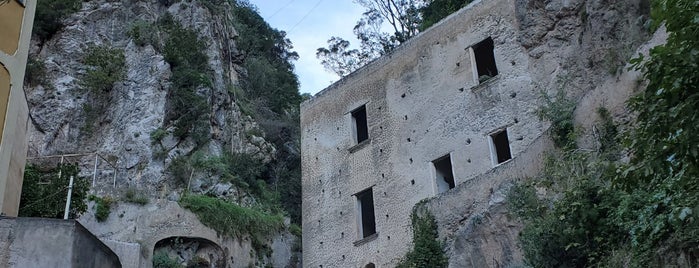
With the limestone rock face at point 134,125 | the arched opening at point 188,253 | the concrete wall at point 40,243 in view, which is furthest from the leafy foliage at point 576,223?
the limestone rock face at point 134,125

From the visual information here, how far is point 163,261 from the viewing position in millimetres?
21391

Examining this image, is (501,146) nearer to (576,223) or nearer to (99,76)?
(576,223)

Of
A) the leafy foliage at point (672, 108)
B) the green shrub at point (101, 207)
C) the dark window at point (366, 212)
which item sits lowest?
the leafy foliage at point (672, 108)

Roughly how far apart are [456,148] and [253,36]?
2602cm

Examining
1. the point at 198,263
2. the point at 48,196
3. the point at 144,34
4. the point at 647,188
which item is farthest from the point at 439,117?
the point at 144,34

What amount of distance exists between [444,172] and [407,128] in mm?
1773

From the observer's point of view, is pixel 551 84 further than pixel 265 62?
No

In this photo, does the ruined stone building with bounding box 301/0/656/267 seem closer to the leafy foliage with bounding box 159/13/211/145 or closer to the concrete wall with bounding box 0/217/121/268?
the leafy foliage with bounding box 159/13/211/145

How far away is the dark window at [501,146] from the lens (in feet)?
62.9

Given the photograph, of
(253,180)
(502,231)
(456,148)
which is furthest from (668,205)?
(253,180)

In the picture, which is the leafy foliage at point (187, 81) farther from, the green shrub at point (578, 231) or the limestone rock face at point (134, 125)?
the green shrub at point (578, 231)

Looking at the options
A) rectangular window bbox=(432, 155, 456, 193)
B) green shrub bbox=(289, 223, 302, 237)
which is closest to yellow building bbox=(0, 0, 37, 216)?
rectangular window bbox=(432, 155, 456, 193)

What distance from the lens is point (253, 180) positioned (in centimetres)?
2969

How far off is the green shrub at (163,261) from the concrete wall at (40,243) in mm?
10343
